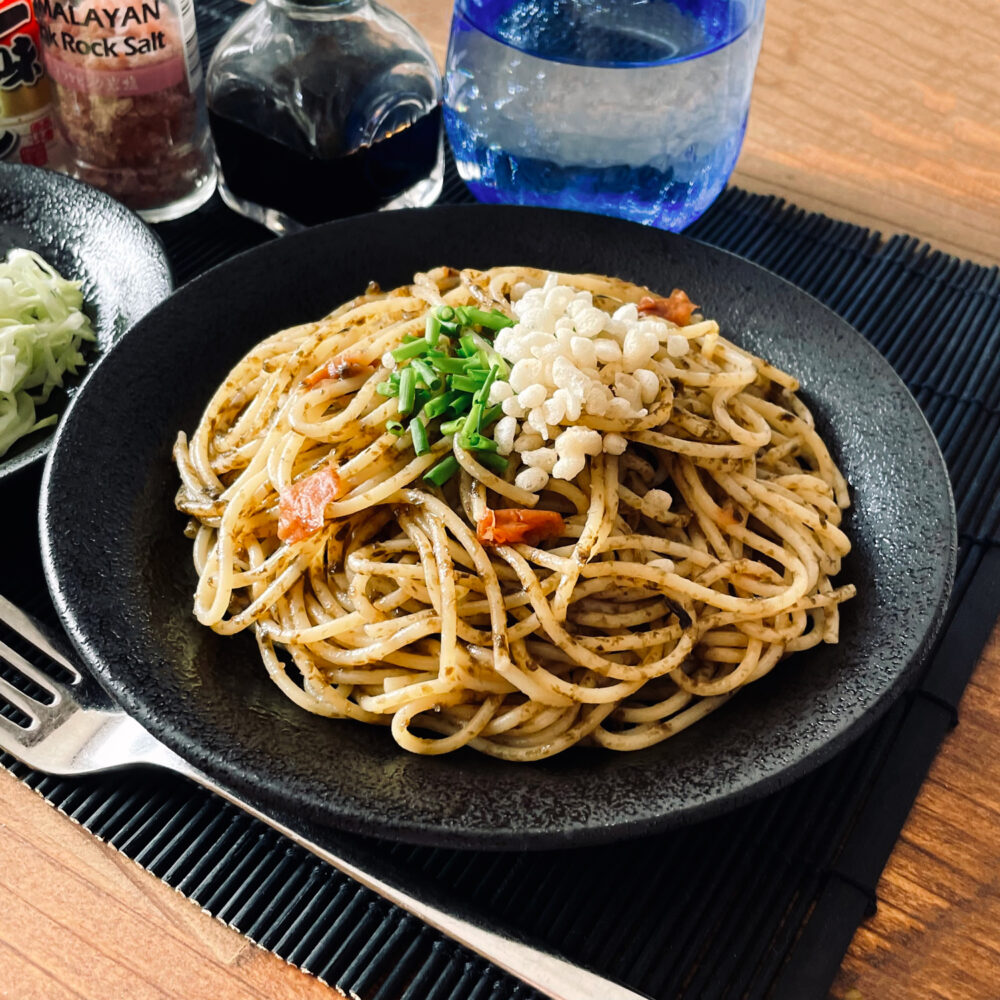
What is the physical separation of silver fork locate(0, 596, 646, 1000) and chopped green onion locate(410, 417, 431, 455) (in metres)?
0.66

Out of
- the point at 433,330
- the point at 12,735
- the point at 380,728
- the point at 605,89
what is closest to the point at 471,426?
the point at 433,330

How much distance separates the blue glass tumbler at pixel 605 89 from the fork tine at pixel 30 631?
160 centimetres

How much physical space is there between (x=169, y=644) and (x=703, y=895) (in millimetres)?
967

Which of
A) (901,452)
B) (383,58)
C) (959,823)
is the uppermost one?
(383,58)

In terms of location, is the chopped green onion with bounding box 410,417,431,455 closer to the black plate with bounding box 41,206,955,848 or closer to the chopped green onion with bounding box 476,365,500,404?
the chopped green onion with bounding box 476,365,500,404

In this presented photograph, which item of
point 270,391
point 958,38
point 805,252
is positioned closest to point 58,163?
point 270,391

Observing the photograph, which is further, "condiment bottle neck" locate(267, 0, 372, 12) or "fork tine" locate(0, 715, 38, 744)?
"condiment bottle neck" locate(267, 0, 372, 12)

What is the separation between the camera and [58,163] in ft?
9.97

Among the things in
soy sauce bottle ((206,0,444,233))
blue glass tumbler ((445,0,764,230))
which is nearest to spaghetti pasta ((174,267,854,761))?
blue glass tumbler ((445,0,764,230))

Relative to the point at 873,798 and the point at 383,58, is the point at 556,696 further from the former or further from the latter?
the point at 383,58

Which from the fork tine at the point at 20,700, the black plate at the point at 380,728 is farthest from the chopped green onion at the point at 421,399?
the fork tine at the point at 20,700

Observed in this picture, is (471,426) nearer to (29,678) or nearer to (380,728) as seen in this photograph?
(380,728)

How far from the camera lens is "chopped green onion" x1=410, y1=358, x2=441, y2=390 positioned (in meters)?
1.95

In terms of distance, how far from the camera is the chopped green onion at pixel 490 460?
74.5 inches
